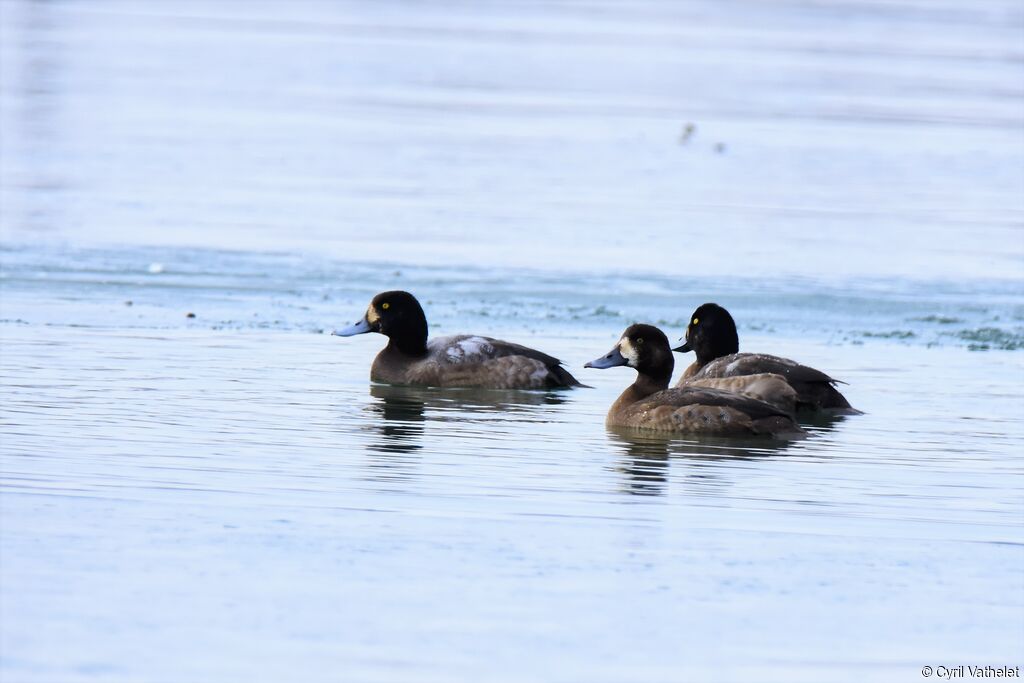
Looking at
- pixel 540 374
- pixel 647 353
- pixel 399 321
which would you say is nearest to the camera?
pixel 647 353

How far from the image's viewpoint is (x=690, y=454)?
37.7 feet

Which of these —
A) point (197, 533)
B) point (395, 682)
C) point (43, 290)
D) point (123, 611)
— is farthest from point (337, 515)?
point (43, 290)

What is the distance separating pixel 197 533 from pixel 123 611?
1252mm

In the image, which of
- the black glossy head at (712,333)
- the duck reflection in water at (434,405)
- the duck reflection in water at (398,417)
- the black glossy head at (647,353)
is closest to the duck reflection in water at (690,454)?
the black glossy head at (647,353)

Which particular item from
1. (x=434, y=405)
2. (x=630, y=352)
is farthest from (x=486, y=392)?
(x=630, y=352)

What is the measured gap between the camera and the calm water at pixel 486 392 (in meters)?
7.62

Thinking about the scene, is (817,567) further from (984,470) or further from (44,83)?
(44,83)

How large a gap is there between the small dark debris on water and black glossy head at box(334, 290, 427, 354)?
1505 centimetres

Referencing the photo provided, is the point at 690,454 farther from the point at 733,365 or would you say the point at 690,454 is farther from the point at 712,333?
the point at 712,333

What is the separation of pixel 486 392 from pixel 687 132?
16.4 metres

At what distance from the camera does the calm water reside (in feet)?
25.0

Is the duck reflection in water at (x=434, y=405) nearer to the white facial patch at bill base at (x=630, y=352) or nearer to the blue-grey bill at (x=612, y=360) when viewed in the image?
the blue-grey bill at (x=612, y=360)

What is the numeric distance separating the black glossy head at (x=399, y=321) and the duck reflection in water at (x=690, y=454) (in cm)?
265

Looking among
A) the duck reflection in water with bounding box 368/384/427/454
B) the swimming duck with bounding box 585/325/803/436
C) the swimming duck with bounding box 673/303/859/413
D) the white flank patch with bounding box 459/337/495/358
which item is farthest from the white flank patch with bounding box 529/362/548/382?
Answer: the swimming duck with bounding box 585/325/803/436
